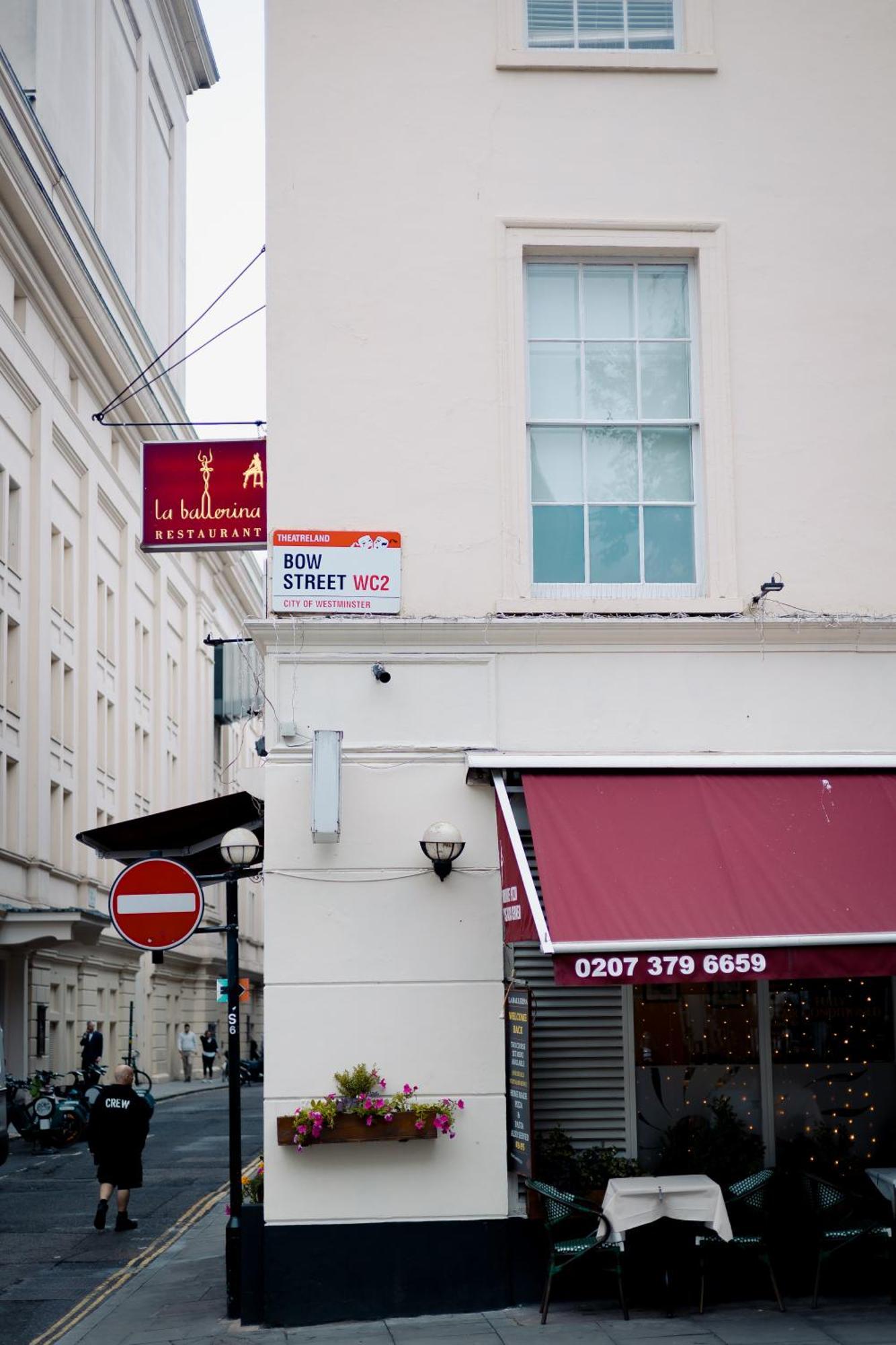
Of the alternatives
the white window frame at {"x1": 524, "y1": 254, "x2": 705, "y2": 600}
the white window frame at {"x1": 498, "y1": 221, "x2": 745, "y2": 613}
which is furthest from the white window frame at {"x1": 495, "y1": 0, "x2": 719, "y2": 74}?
the white window frame at {"x1": 524, "y1": 254, "x2": 705, "y2": 600}

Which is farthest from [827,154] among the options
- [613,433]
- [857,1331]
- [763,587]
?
[857,1331]

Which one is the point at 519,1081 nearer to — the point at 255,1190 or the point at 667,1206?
the point at 667,1206

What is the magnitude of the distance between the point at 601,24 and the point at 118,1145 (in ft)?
40.1

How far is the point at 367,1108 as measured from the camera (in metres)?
10.2

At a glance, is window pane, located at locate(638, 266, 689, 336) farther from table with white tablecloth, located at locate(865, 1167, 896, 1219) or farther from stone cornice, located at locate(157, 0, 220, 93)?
stone cornice, located at locate(157, 0, 220, 93)

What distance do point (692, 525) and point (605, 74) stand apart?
11.6ft

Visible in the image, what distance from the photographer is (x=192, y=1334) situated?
407 inches

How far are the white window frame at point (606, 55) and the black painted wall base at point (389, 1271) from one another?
8466mm

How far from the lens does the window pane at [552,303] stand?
1171 centimetres

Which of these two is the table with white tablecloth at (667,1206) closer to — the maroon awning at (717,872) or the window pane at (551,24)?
the maroon awning at (717,872)

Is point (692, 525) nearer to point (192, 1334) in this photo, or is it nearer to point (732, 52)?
point (732, 52)

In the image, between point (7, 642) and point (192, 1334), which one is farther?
point (7, 642)

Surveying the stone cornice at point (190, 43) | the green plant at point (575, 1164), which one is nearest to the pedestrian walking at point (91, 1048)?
the green plant at point (575, 1164)

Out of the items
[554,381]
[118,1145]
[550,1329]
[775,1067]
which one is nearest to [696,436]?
[554,381]
